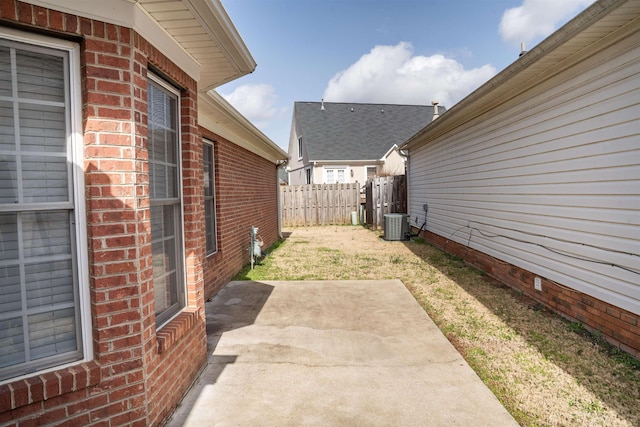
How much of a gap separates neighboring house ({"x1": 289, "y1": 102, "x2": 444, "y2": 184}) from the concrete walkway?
1635 cm

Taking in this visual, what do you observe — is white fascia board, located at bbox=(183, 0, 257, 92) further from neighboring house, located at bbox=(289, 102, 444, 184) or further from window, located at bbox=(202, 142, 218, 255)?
neighboring house, located at bbox=(289, 102, 444, 184)

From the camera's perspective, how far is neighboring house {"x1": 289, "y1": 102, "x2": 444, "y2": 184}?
2180 cm

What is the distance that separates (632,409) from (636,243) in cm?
159

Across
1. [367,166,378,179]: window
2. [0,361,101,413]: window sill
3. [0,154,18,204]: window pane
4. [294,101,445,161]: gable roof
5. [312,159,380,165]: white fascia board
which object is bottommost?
[0,361,101,413]: window sill

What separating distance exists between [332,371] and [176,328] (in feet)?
4.81

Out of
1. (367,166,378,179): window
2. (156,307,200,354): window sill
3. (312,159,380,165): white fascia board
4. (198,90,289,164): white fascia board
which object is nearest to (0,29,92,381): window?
(156,307,200,354): window sill

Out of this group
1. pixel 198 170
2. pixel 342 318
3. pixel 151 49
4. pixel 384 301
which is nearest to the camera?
pixel 151 49

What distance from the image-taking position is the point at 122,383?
2.28 meters

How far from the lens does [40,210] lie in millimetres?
2078

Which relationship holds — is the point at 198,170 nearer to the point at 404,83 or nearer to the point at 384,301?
the point at 384,301

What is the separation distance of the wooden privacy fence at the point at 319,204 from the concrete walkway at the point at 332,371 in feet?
36.7

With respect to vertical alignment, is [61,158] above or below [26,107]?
below

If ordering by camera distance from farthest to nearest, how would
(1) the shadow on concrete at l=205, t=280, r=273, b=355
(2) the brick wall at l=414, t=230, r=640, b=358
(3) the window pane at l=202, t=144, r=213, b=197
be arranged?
(3) the window pane at l=202, t=144, r=213, b=197 → (1) the shadow on concrete at l=205, t=280, r=273, b=355 → (2) the brick wall at l=414, t=230, r=640, b=358

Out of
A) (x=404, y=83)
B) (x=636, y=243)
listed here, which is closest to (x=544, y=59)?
(x=636, y=243)
